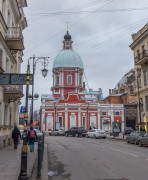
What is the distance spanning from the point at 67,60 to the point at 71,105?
1462 cm

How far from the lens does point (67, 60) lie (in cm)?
8319

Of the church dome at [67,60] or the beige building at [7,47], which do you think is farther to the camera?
the church dome at [67,60]

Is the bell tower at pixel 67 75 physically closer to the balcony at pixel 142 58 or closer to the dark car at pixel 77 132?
the dark car at pixel 77 132

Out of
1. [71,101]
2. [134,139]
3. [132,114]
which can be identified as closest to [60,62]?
[71,101]

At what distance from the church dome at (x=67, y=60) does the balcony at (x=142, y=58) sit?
39607mm

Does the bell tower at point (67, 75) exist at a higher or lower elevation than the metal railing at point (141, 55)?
higher

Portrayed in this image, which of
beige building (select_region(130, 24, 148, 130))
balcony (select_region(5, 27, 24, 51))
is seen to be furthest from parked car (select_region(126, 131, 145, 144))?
balcony (select_region(5, 27, 24, 51))

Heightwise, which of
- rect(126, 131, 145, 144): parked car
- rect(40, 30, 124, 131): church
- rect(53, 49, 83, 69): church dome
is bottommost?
rect(126, 131, 145, 144): parked car

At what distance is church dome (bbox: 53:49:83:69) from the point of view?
82.6 meters

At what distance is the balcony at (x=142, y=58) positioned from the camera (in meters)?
40.0

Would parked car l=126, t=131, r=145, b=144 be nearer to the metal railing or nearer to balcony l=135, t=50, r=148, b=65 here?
balcony l=135, t=50, r=148, b=65

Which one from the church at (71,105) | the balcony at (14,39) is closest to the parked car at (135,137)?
the balcony at (14,39)

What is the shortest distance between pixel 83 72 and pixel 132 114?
19491 millimetres

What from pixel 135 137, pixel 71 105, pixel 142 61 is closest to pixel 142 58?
pixel 142 61
